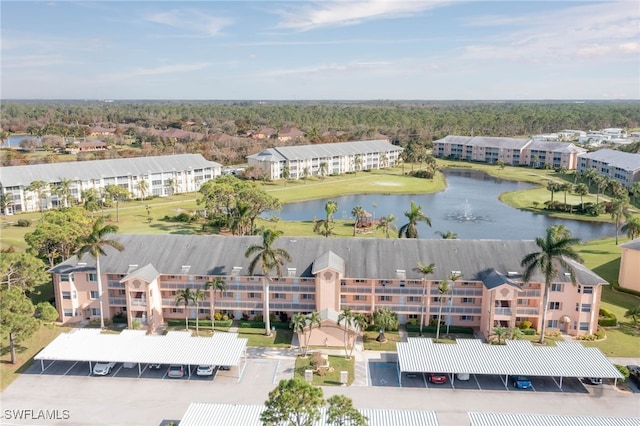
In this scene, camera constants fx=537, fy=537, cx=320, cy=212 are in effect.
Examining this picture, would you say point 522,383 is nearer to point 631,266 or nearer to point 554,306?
point 554,306

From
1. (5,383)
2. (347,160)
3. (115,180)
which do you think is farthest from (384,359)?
(347,160)

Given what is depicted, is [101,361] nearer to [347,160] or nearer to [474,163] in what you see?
[347,160]

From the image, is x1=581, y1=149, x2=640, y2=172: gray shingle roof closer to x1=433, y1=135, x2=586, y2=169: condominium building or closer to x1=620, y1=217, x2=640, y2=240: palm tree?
Result: x1=433, y1=135, x2=586, y2=169: condominium building

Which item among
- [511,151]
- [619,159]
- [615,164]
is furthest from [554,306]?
[511,151]

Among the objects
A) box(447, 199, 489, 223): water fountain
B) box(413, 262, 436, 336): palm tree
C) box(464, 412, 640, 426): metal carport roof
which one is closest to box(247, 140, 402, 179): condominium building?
box(447, 199, 489, 223): water fountain

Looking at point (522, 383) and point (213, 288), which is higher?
point (213, 288)

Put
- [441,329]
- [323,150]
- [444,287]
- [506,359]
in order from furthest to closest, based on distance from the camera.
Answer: [323,150], [441,329], [444,287], [506,359]

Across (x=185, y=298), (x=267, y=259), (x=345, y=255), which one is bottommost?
(x=185, y=298)
